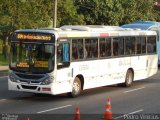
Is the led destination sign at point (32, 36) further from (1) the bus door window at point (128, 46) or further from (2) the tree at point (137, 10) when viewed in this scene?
(2) the tree at point (137, 10)

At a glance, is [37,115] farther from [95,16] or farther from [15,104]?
[95,16]

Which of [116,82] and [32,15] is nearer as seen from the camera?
[116,82]

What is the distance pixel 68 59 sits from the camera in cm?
1970

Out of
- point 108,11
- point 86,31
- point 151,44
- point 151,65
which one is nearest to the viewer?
point 86,31

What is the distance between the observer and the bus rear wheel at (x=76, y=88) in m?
20.2

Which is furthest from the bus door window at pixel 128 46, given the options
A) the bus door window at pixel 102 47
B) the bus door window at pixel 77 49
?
the bus door window at pixel 77 49

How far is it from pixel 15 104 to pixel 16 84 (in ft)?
4.63

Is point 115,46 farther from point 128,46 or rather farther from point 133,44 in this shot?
point 133,44

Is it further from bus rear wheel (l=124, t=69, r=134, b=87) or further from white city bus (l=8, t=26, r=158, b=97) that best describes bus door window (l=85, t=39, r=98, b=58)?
bus rear wheel (l=124, t=69, r=134, b=87)

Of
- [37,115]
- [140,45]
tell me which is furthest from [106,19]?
[37,115]

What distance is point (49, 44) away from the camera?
1917 cm

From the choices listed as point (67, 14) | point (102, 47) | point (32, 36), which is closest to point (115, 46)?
point (102, 47)

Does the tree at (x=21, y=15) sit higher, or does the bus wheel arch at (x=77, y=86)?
the tree at (x=21, y=15)

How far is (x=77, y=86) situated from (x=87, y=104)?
6.78 ft
